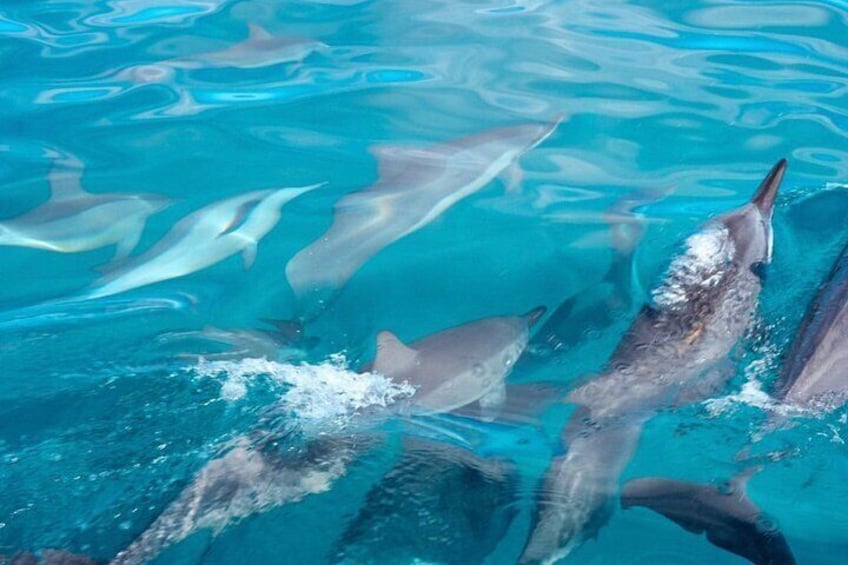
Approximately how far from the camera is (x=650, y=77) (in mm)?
8734

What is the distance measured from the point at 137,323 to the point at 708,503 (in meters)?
3.39

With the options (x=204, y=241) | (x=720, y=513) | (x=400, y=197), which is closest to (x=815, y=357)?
(x=720, y=513)

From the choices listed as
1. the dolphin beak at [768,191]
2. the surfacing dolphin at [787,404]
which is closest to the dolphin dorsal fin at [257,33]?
the dolphin beak at [768,191]

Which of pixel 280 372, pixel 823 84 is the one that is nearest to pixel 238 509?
pixel 280 372

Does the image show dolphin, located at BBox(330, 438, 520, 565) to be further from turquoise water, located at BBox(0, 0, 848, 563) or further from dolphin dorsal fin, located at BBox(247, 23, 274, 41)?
dolphin dorsal fin, located at BBox(247, 23, 274, 41)

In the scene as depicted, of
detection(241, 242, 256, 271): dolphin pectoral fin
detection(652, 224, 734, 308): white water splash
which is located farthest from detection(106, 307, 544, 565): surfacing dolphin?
detection(241, 242, 256, 271): dolphin pectoral fin

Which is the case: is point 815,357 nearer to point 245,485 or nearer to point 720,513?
point 720,513

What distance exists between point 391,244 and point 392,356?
170 centimetres

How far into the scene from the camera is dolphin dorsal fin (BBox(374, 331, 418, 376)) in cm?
497

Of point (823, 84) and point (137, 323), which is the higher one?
point (823, 84)

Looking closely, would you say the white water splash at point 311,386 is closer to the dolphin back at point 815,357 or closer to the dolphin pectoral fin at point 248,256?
the dolphin pectoral fin at point 248,256

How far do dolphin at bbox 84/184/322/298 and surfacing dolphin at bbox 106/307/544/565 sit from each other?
1926mm

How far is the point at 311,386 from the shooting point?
16.3 feet

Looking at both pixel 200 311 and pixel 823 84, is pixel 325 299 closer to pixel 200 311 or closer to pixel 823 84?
pixel 200 311
